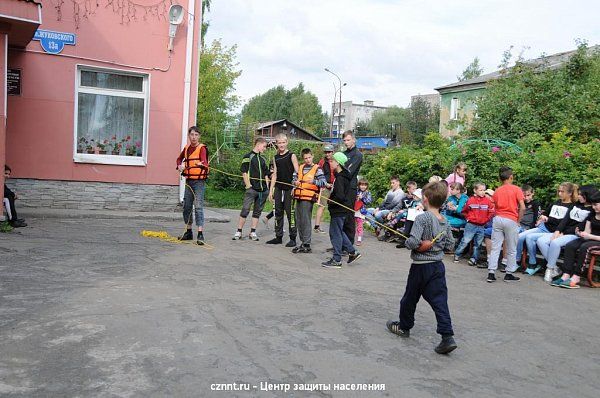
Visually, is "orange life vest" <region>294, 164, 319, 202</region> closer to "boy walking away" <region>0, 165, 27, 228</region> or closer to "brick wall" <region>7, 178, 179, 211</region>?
"brick wall" <region>7, 178, 179, 211</region>

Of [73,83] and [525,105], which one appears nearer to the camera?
[73,83]

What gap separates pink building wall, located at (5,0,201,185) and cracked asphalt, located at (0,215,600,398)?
424 centimetres

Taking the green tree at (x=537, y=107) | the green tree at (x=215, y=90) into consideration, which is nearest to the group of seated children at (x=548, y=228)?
the green tree at (x=537, y=107)

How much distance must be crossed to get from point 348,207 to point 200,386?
5573 mm

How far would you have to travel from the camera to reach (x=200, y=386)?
4.02 m

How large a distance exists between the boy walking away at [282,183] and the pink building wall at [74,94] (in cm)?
380

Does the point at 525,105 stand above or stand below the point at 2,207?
above

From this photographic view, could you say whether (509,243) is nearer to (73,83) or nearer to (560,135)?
(560,135)

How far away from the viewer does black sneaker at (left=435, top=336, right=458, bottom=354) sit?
5.10m

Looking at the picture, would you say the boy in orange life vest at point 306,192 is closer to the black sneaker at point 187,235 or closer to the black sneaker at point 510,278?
the black sneaker at point 187,235

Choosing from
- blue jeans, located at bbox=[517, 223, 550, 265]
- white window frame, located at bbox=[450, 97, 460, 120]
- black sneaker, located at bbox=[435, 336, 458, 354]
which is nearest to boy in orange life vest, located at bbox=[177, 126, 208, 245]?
blue jeans, located at bbox=[517, 223, 550, 265]

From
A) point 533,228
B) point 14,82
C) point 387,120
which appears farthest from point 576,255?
point 387,120

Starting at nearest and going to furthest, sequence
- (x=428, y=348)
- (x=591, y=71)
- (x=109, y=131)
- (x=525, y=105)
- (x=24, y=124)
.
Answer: (x=428, y=348)
(x=24, y=124)
(x=109, y=131)
(x=525, y=105)
(x=591, y=71)

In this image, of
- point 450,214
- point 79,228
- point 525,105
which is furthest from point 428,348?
point 525,105
